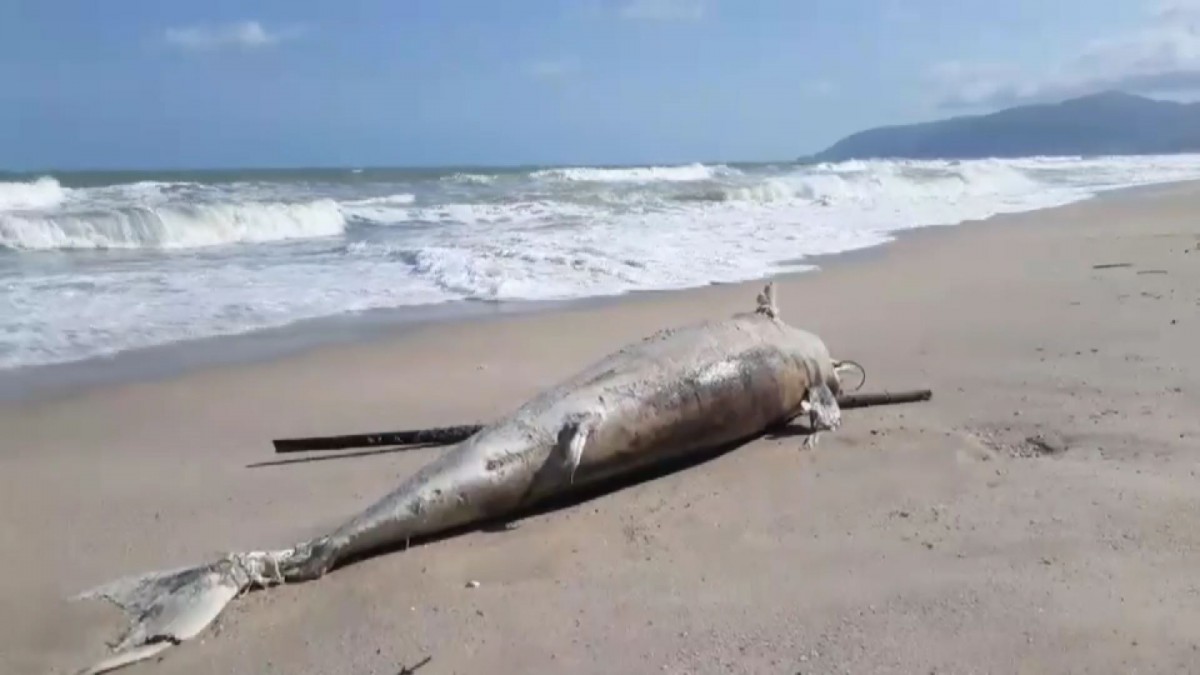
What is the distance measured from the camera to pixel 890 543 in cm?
319

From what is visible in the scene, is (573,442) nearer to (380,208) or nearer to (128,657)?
(128,657)

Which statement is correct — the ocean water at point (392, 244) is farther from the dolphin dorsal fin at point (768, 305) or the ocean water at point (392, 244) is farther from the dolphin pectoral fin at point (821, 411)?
the dolphin pectoral fin at point (821, 411)

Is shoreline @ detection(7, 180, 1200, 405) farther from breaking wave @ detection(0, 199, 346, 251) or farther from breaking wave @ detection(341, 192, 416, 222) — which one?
breaking wave @ detection(341, 192, 416, 222)

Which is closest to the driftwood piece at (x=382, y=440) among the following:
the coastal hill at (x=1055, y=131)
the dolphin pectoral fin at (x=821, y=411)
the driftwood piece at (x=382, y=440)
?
the driftwood piece at (x=382, y=440)

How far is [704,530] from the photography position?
11.2ft

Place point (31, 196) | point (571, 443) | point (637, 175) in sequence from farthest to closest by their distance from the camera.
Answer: point (637, 175) → point (31, 196) → point (571, 443)

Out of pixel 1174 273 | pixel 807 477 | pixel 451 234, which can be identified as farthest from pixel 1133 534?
pixel 451 234

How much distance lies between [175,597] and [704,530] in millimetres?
1627

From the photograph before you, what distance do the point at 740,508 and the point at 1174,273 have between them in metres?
6.42

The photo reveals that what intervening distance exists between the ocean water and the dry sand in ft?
8.47

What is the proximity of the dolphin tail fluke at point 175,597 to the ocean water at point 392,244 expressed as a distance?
4.35m

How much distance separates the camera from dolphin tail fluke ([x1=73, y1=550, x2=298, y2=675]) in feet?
8.92

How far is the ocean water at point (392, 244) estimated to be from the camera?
8484 millimetres

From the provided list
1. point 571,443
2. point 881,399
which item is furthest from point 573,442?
point 881,399
